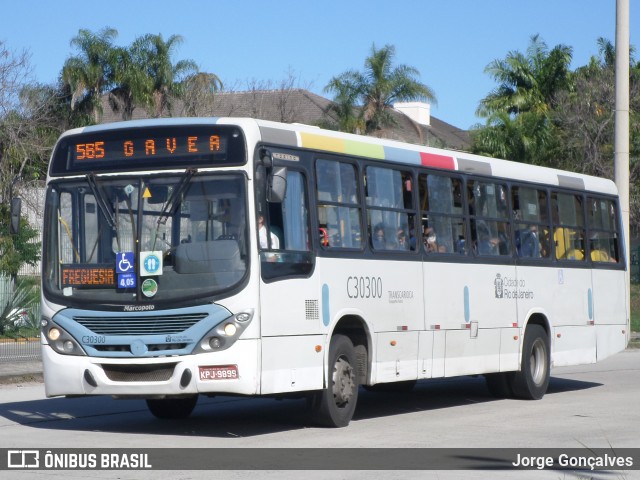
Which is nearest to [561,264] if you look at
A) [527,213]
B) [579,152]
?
[527,213]

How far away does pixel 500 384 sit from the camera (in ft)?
58.6

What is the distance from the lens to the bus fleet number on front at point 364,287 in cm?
1372

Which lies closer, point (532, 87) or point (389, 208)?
point (389, 208)

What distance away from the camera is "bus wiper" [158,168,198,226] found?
1248cm

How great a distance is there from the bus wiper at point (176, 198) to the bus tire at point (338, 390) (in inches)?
89.3

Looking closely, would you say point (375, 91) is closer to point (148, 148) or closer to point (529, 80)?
point (529, 80)

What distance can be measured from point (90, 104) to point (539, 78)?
63.2ft

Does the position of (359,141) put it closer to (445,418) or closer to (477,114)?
(445,418)

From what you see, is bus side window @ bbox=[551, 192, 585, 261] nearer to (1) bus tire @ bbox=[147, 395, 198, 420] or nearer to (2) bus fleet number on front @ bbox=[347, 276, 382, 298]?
(2) bus fleet number on front @ bbox=[347, 276, 382, 298]

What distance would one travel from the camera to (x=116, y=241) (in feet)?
41.6

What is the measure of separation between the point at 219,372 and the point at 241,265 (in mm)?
1056

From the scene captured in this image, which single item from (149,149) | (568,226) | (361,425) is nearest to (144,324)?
(149,149)

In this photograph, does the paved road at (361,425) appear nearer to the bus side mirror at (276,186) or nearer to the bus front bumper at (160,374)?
the bus front bumper at (160,374)

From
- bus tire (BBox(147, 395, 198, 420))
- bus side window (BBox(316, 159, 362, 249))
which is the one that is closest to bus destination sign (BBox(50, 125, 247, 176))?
bus side window (BBox(316, 159, 362, 249))
